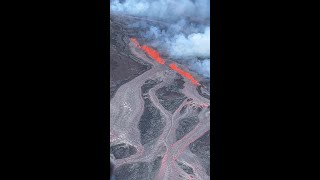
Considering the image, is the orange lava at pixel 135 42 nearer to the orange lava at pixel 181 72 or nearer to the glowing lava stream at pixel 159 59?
the glowing lava stream at pixel 159 59

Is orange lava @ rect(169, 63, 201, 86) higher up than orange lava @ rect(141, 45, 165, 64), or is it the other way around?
orange lava @ rect(141, 45, 165, 64)

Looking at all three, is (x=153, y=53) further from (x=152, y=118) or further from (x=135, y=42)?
(x=152, y=118)

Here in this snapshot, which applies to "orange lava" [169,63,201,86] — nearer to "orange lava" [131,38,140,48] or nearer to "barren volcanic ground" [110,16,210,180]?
"barren volcanic ground" [110,16,210,180]

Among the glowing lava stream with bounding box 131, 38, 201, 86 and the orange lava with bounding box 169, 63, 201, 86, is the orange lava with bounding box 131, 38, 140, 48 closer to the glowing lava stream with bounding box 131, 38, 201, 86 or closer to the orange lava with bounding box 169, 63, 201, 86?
the glowing lava stream with bounding box 131, 38, 201, 86

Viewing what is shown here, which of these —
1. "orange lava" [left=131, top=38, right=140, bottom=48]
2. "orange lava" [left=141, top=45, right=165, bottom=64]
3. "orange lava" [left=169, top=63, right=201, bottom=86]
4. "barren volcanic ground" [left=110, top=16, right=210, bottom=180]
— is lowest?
"barren volcanic ground" [left=110, top=16, right=210, bottom=180]

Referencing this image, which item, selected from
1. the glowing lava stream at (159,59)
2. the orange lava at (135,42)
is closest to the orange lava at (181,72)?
the glowing lava stream at (159,59)

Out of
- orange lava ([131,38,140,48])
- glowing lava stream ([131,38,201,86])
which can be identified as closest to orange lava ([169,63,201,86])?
glowing lava stream ([131,38,201,86])
